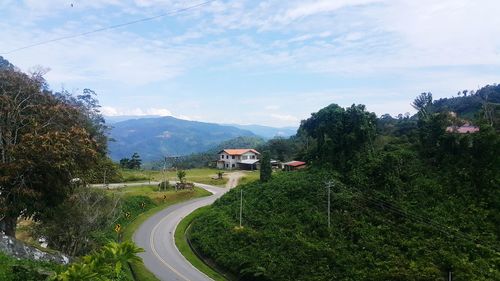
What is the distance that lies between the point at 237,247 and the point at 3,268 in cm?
2217

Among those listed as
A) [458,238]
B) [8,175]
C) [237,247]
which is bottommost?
[237,247]

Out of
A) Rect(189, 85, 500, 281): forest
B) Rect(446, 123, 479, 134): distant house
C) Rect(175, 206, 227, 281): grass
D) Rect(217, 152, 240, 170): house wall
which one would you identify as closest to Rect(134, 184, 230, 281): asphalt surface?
Rect(175, 206, 227, 281): grass

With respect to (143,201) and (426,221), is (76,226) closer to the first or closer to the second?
(426,221)

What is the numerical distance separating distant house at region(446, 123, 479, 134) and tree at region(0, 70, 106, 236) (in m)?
26.1

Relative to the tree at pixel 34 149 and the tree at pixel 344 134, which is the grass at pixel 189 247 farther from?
the tree at pixel 344 134

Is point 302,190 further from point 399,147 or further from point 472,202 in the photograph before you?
point 472,202

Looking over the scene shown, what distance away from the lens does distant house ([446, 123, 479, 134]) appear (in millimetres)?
31653

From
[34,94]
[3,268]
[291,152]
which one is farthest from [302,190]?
[291,152]

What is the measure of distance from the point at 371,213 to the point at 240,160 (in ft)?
167

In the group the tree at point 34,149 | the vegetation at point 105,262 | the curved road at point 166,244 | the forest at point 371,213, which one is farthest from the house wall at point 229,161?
the vegetation at point 105,262

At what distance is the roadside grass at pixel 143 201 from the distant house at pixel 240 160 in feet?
70.2

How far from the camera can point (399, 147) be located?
35375 mm

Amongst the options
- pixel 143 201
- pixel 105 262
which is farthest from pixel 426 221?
pixel 143 201

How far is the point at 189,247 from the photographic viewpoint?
34406mm
